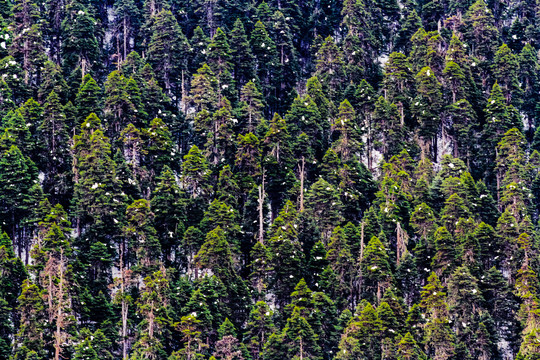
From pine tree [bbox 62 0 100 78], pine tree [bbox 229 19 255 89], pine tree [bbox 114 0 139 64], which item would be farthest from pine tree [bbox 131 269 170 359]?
pine tree [bbox 114 0 139 64]

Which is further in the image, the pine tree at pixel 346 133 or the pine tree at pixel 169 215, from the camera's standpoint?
the pine tree at pixel 346 133

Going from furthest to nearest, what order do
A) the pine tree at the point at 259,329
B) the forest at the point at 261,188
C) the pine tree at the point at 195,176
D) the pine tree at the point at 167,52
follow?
1. the pine tree at the point at 167,52
2. the pine tree at the point at 195,176
3. the pine tree at the point at 259,329
4. the forest at the point at 261,188

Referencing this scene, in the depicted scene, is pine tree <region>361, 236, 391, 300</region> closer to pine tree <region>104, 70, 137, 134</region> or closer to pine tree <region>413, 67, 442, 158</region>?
pine tree <region>413, 67, 442, 158</region>

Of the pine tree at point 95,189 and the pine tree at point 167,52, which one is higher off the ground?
the pine tree at point 167,52

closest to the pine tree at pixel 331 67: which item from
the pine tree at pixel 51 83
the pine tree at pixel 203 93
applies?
the pine tree at pixel 203 93

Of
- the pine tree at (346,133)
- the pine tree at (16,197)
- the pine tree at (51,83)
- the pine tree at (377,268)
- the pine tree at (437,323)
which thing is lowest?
the pine tree at (437,323)

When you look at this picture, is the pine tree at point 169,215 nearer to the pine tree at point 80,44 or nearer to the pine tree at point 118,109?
the pine tree at point 118,109

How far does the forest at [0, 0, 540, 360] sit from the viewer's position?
331 ft

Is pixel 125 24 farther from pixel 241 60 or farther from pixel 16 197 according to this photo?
pixel 16 197

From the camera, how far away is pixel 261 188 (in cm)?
11750

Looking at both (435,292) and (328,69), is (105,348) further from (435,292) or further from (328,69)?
(328,69)

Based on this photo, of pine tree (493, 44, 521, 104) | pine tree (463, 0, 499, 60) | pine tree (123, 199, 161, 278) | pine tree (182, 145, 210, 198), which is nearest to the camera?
pine tree (123, 199, 161, 278)

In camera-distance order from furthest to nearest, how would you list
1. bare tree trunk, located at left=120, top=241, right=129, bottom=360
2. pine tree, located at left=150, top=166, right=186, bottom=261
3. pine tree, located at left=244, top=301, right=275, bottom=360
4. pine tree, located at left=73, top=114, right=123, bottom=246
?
pine tree, located at left=150, top=166, right=186, bottom=261, pine tree, located at left=73, top=114, right=123, bottom=246, pine tree, located at left=244, top=301, right=275, bottom=360, bare tree trunk, located at left=120, top=241, right=129, bottom=360

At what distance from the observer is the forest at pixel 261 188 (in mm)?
100750
